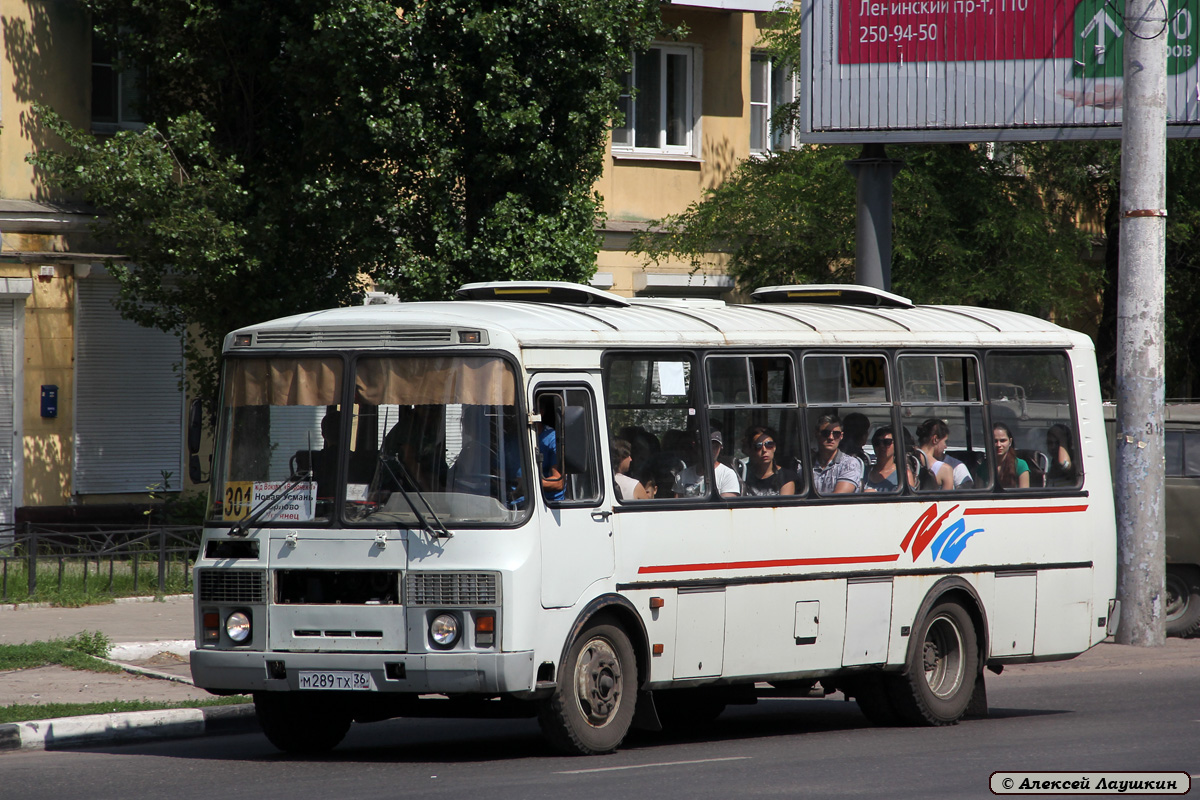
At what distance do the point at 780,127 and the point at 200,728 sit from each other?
50.6 feet

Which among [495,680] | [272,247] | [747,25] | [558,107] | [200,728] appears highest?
[747,25]

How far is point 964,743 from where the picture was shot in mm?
10805

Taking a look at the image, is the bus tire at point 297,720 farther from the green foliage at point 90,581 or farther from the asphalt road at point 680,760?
the green foliage at point 90,581

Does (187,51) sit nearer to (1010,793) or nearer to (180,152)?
(180,152)

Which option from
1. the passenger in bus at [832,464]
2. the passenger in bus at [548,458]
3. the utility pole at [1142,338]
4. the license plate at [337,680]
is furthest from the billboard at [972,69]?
the license plate at [337,680]

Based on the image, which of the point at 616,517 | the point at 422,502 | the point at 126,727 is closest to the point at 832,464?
the point at 616,517

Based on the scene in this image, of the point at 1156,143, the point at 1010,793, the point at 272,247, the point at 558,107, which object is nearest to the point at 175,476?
the point at 272,247

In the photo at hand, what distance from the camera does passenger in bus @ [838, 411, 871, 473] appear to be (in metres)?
11.5

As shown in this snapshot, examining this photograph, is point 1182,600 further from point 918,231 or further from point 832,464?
point 832,464

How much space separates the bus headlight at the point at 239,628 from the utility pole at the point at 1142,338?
9111mm

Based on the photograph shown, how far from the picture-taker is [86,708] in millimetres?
11438

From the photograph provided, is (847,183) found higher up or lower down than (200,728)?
higher up

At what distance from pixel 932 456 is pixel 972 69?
7855 millimetres

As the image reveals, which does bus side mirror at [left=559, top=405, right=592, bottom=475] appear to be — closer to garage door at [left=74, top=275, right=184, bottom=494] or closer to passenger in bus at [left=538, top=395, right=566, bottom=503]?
passenger in bus at [left=538, top=395, right=566, bottom=503]
